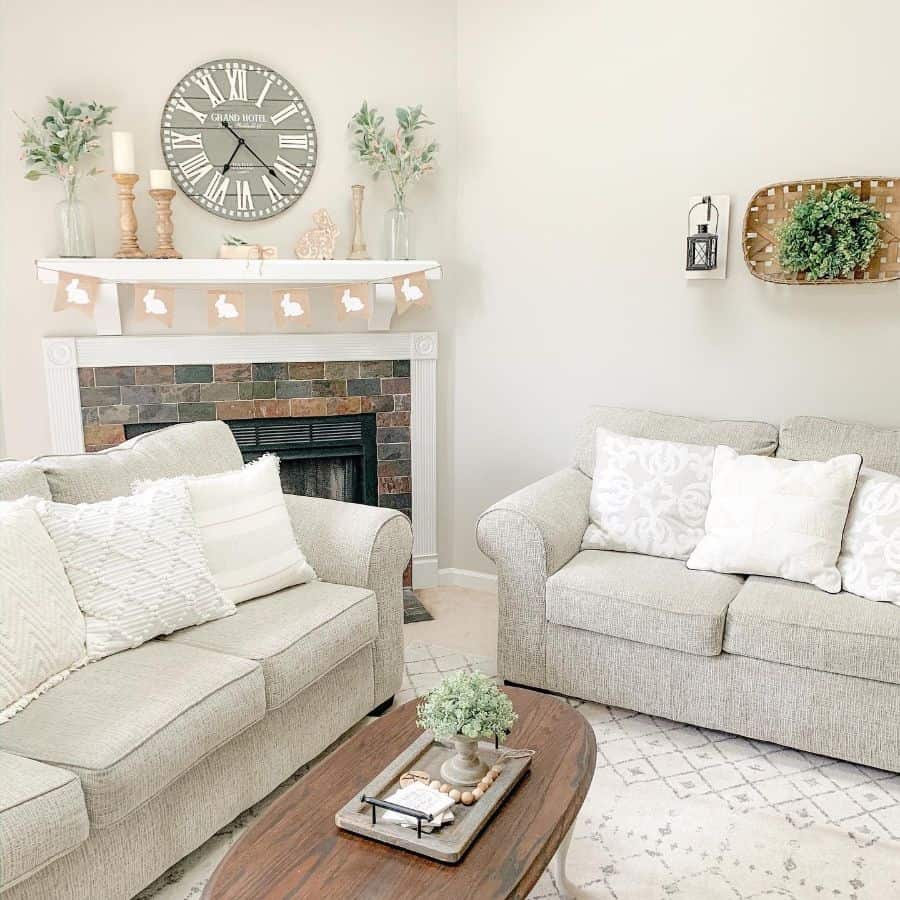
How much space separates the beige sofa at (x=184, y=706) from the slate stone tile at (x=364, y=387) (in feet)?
2.93

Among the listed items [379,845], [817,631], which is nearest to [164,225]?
[379,845]

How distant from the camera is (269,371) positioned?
375cm

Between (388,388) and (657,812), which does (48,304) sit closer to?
(388,388)

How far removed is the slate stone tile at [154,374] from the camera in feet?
11.7

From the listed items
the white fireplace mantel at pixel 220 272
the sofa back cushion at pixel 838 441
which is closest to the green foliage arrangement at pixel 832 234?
the sofa back cushion at pixel 838 441

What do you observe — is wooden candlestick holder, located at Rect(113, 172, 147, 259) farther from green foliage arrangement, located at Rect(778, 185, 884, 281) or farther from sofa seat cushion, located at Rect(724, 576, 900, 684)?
sofa seat cushion, located at Rect(724, 576, 900, 684)

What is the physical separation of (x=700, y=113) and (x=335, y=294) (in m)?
1.57

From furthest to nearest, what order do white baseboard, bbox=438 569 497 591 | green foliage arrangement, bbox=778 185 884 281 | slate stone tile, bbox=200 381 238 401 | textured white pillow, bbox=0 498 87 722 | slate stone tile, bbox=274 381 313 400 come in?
white baseboard, bbox=438 569 497 591
slate stone tile, bbox=274 381 313 400
slate stone tile, bbox=200 381 238 401
green foliage arrangement, bbox=778 185 884 281
textured white pillow, bbox=0 498 87 722

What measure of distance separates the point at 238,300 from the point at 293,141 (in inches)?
27.4

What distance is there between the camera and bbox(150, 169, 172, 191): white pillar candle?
10.9 ft

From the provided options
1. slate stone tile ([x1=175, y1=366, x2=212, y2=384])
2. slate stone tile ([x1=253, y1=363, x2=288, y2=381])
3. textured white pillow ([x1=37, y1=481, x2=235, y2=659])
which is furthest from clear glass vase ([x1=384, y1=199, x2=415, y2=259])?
textured white pillow ([x1=37, y1=481, x2=235, y2=659])

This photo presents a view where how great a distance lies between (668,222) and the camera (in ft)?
11.5

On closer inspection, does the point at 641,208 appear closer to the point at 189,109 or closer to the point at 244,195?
the point at 244,195

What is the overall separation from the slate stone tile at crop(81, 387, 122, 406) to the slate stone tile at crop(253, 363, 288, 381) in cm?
54
